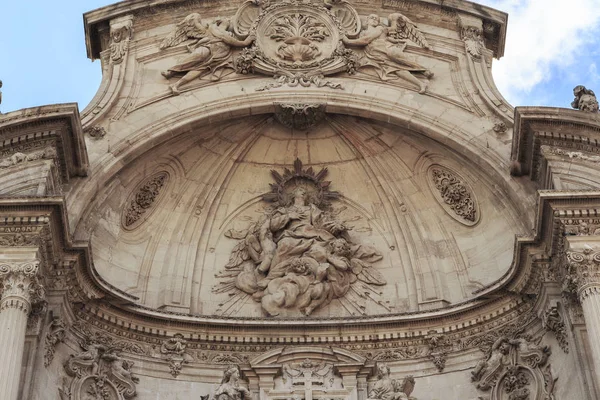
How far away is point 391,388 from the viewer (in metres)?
16.2

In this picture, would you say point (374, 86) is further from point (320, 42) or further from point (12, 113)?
point (12, 113)

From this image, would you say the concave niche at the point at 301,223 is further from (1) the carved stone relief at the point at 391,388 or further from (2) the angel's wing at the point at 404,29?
(2) the angel's wing at the point at 404,29

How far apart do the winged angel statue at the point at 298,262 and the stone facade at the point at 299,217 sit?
0.13 feet

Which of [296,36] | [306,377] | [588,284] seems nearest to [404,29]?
[296,36]

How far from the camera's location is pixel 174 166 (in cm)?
1892

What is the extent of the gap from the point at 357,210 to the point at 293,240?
1567 millimetres

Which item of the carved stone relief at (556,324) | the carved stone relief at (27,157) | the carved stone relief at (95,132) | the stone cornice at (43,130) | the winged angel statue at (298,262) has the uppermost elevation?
the carved stone relief at (95,132)

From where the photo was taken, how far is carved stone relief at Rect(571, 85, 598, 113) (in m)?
17.6

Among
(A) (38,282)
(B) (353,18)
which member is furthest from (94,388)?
(B) (353,18)

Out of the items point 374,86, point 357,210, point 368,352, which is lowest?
point 368,352

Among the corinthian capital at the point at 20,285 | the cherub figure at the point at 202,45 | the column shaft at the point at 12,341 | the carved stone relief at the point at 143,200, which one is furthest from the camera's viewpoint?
the cherub figure at the point at 202,45

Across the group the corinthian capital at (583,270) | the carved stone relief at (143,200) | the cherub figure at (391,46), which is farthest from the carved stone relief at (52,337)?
the cherub figure at (391,46)

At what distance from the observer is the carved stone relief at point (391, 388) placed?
16125 millimetres

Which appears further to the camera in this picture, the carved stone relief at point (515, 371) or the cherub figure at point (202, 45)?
the cherub figure at point (202, 45)
